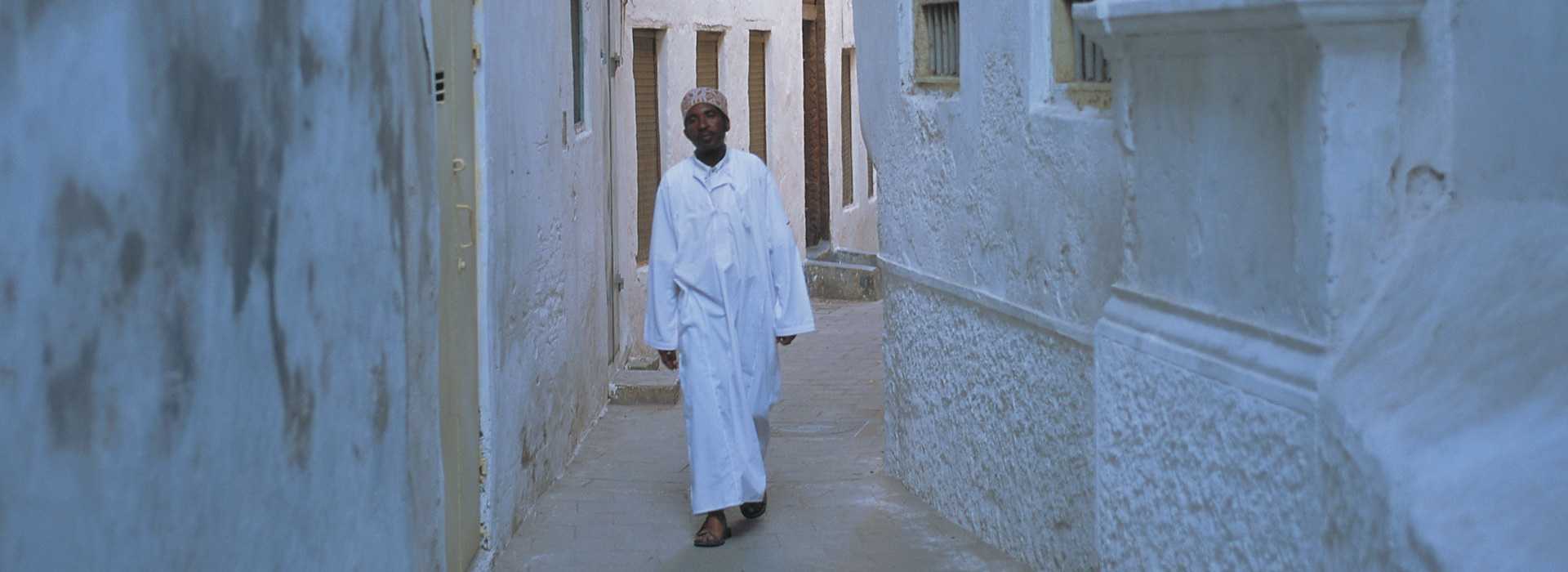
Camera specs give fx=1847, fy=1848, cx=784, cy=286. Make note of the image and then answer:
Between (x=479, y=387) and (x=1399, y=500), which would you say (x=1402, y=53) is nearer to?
(x=1399, y=500)

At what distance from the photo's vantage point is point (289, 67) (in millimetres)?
2832

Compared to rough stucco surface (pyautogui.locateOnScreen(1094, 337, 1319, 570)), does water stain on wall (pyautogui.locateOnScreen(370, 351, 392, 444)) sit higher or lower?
higher

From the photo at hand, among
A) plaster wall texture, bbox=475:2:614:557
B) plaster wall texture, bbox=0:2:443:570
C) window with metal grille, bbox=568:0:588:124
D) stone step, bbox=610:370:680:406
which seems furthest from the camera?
stone step, bbox=610:370:680:406

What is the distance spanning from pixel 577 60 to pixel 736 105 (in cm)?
593

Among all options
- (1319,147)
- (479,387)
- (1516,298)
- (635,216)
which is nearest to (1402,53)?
(1319,147)

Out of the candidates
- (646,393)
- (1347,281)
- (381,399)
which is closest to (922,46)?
(646,393)

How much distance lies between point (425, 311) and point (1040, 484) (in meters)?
2.26

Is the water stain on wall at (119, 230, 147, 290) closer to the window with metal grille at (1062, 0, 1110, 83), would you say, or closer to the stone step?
the window with metal grille at (1062, 0, 1110, 83)

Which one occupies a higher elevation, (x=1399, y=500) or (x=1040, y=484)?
(x=1399, y=500)

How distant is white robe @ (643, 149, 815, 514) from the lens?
664 cm

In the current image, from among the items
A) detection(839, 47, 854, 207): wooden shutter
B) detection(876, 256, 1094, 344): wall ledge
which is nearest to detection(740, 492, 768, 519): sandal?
detection(876, 256, 1094, 344): wall ledge

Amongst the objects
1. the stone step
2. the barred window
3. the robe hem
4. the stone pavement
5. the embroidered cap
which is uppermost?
the barred window

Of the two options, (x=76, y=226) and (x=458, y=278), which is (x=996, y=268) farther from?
(x=76, y=226)

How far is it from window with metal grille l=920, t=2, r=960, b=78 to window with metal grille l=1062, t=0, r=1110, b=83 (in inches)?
43.0
